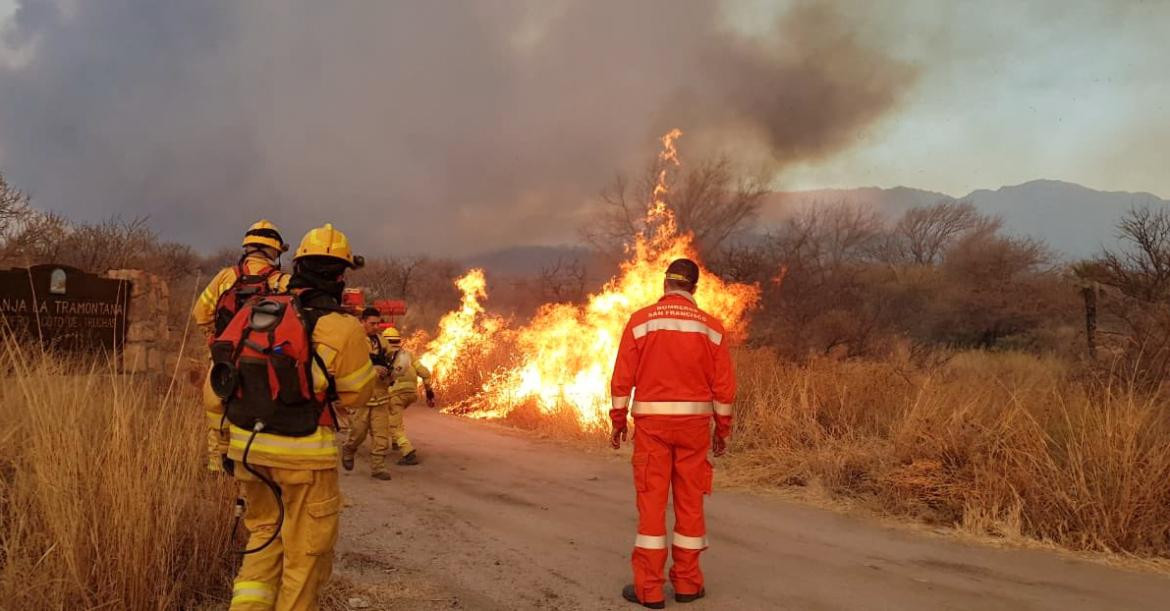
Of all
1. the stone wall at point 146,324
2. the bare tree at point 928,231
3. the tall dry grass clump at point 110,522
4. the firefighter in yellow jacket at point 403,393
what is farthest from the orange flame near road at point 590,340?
the bare tree at point 928,231

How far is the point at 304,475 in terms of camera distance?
3.09m

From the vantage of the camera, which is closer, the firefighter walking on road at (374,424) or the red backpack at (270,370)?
the red backpack at (270,370)

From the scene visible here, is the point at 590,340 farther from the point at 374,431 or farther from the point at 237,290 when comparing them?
the point at 237,290

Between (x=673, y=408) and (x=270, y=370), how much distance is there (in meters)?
2.35

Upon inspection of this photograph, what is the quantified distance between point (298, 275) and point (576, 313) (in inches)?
465

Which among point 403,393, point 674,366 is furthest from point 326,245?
point 403,393

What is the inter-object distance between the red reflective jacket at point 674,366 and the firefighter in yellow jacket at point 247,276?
2761 mm

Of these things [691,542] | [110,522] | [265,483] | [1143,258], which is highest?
[1143,258]

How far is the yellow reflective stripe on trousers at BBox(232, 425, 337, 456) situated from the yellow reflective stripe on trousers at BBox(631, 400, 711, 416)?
6.52 ft

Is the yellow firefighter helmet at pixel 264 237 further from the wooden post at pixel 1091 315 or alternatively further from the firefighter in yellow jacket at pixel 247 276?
the wooden post at pixel 1091 315

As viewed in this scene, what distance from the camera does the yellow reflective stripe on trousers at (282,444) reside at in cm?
309

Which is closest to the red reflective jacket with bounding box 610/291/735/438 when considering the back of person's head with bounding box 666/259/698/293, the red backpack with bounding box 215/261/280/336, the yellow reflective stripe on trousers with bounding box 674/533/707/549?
the back of person's head with bounding box 666/259/698/293

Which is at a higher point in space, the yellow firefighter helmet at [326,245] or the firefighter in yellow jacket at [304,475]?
the yellow firefighter helmet at [326,245]

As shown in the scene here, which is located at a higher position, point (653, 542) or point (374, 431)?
point (374, 431)
